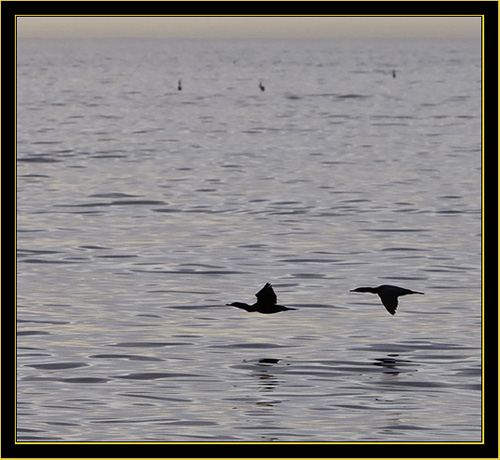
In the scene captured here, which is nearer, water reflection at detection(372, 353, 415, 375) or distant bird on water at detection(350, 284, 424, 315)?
water reflection at detection(372, 353, 415, 375)

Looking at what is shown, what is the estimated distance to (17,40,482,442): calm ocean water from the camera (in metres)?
14.1

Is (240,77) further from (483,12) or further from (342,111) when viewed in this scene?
(483,12)

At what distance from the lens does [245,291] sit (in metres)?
21.2

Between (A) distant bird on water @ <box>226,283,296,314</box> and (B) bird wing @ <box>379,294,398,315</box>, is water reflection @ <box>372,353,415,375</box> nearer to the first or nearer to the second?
(B) bird wing @ <box>379,294,398,315</box>

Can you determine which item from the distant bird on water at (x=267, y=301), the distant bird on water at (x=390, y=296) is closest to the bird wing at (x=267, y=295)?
the distant bird on water at (x=267, y=301)

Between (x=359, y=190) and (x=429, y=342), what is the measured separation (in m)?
18.6

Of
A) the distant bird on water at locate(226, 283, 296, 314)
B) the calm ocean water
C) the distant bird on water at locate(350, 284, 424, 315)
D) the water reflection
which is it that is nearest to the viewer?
the calm ocean water

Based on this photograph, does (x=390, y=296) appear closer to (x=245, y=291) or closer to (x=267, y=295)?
(x=267, y=295)

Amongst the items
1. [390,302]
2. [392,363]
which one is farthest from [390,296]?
[392,363]

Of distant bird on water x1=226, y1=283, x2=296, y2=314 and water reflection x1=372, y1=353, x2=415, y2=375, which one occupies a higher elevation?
distant bird on water x1=226, y1=283, x2=296, y2=314

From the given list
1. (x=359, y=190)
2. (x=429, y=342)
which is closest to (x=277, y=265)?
(x=429, y=342)

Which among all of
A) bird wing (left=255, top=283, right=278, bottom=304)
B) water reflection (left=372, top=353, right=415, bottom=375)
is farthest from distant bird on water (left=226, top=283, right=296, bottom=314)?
water reflection (left=372, top=353, right=415, bottom=375)

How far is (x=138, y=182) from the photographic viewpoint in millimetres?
38750

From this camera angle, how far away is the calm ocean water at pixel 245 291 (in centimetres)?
1409
